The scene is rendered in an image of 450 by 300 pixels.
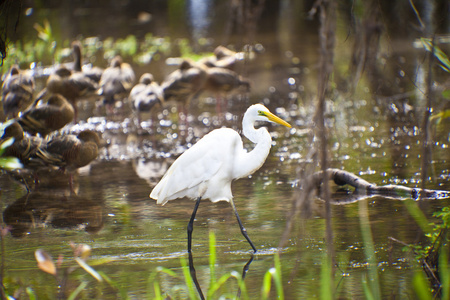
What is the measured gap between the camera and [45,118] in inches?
359

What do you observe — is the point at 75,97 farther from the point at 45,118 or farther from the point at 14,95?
the point at 45,118

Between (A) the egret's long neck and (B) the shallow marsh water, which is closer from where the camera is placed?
(B) the shallow marsh water

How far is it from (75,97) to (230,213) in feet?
20.3

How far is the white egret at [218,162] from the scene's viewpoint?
5.53 m

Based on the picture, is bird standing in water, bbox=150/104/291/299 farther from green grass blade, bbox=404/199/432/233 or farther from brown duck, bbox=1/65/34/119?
brown duck, bbox=1/65/34/119

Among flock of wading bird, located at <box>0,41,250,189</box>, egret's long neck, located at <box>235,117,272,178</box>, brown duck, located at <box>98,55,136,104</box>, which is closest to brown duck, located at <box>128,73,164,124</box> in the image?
flock of wading bird, located at <box>0,41,250,189</box>

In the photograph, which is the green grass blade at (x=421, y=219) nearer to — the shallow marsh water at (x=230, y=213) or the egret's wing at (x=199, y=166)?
the shallow marsh water at (x=230, y=213)

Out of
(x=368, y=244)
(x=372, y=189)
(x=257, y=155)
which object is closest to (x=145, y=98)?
(x=372, y=189)

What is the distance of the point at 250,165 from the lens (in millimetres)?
5531

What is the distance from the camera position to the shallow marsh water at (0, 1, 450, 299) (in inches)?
189

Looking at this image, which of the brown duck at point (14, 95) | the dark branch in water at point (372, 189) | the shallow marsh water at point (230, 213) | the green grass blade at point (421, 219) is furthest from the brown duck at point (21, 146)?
the green grass blade at point (421, 219)

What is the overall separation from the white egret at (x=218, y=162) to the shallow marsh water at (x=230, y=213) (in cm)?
43

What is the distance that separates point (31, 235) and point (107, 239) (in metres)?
0.80

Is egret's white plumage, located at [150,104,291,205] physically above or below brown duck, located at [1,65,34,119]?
below
